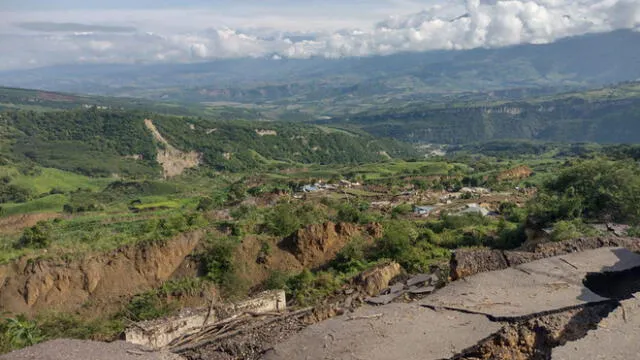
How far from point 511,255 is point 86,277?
1651cm

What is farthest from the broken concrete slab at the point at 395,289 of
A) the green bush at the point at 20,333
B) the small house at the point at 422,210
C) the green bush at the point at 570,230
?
the small house at the point at 422,210

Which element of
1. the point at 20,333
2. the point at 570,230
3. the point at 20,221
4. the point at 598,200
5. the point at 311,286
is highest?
the point at 598,200

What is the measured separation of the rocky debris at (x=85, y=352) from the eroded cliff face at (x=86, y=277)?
9072 millimetres

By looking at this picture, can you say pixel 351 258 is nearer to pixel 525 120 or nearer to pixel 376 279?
pixel 376 279

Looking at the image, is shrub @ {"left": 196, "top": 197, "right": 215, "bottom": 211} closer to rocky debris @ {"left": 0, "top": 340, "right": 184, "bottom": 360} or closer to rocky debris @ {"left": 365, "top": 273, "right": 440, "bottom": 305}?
rocky debris @ {"left": 365, "top": 273, "right": 440, "bottom": 305}

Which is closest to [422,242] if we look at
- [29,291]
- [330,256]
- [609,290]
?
[330,256]

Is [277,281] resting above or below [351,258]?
below

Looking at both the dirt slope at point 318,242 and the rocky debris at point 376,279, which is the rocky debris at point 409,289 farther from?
the dirt slope at point 318,242

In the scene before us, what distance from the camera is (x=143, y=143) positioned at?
97.3 metres

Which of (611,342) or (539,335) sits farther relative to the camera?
(539,335)

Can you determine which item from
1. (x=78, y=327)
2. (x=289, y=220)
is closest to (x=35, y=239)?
(x=78, y=327)

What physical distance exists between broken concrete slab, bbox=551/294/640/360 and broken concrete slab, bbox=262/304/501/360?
1699mm

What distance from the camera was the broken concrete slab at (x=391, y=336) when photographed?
9.93 m

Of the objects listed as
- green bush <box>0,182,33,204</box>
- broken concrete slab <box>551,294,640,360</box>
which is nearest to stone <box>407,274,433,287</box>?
broken concrete slab <box>551,294,640,360</box>
